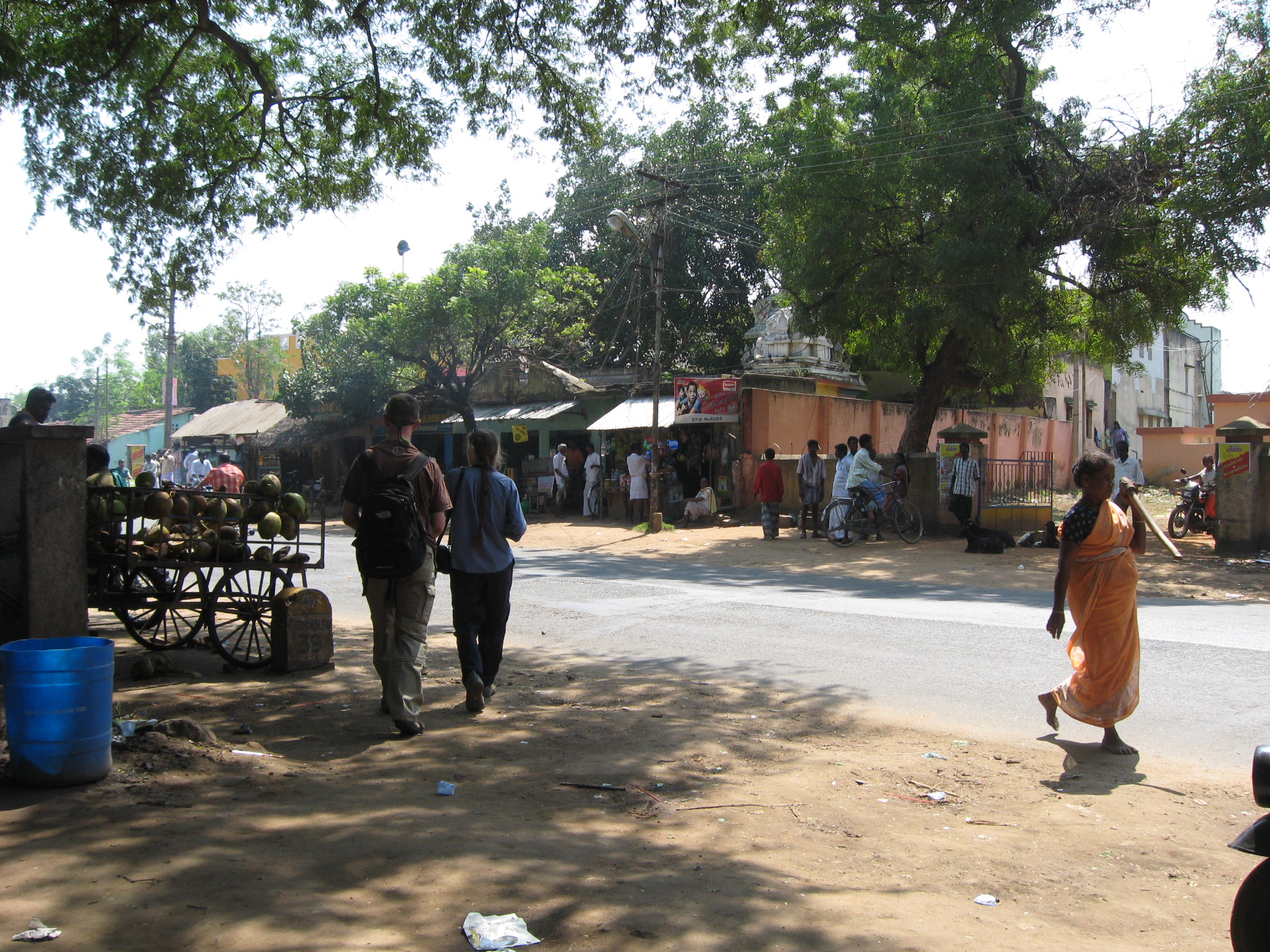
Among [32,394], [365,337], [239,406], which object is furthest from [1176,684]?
[239,406]

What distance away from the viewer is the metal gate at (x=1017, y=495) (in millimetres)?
18344

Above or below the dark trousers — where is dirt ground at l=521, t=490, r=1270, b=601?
below

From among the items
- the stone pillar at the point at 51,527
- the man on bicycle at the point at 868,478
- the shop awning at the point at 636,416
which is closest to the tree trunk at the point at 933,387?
the man on bicycle at the point at 868,478

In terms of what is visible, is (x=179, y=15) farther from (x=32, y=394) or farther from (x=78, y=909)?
(x=78, y=909)

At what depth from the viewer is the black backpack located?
18.0 ft

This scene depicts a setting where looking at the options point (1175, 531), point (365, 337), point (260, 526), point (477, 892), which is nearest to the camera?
point (477, 892)

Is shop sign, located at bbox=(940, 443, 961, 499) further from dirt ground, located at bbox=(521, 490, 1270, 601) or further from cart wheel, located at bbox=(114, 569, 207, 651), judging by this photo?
cart wheel, located at bbox=(114, 569, 207, 651)

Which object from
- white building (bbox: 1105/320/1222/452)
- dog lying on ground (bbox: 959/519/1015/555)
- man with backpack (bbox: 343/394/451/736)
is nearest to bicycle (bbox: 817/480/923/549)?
dog lying on ground (bbox: 959/519/1015/555)

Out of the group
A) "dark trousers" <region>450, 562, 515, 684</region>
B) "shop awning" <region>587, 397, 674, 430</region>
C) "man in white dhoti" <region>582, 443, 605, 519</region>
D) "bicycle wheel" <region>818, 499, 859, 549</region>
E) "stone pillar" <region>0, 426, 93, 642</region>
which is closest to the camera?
"stone pillar" <region>0, 426, 93, 642</region>

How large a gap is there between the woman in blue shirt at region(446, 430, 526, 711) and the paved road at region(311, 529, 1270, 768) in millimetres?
2006

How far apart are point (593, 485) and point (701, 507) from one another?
3.81 m

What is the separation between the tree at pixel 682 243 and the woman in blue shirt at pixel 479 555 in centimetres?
2634

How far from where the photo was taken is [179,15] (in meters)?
10.3

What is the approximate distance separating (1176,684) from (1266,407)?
99.8ft
